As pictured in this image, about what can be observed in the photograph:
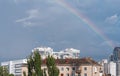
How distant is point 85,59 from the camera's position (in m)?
153

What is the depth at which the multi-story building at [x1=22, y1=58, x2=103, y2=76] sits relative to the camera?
5842 inches

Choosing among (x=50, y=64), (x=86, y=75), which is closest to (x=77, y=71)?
(x=86, y=75)

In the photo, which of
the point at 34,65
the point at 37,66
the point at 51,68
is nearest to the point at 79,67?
the point at 51,68

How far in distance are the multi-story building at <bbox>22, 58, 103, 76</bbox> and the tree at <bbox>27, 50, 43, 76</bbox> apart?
62800 mm

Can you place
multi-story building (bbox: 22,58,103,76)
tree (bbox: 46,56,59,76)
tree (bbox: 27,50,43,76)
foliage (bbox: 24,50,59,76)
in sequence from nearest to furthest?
tree (bbox: 27,50,43,76) → foliage (bbox: 24,50,59,76) → tree (bbox: 46,56,59,76) → multi-story building (bbox: 22,58,103,76)

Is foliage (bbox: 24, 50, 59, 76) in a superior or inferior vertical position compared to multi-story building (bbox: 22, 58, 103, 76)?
inferior

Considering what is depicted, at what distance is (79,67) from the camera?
15038cm

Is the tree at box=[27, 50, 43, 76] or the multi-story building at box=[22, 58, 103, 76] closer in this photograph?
the tree at box=[27, 50, 43, 76]

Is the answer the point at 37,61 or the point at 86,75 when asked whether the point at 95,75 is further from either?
the point at 37,61

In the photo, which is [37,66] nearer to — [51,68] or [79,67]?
Answer: [51,68]

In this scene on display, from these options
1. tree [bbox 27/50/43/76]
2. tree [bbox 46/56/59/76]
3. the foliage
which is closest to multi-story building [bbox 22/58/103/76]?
tree [bbox 46/56/59/76]

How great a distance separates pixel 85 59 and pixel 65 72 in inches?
→ 301

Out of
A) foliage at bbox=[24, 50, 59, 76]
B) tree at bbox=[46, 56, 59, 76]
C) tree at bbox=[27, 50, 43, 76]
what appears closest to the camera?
tree at bbox=[27, 50, 43, 76]

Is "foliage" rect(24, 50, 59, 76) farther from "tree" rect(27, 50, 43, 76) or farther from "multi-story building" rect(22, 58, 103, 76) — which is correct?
"multi-story building" rect(22, 58, 103, 76)
